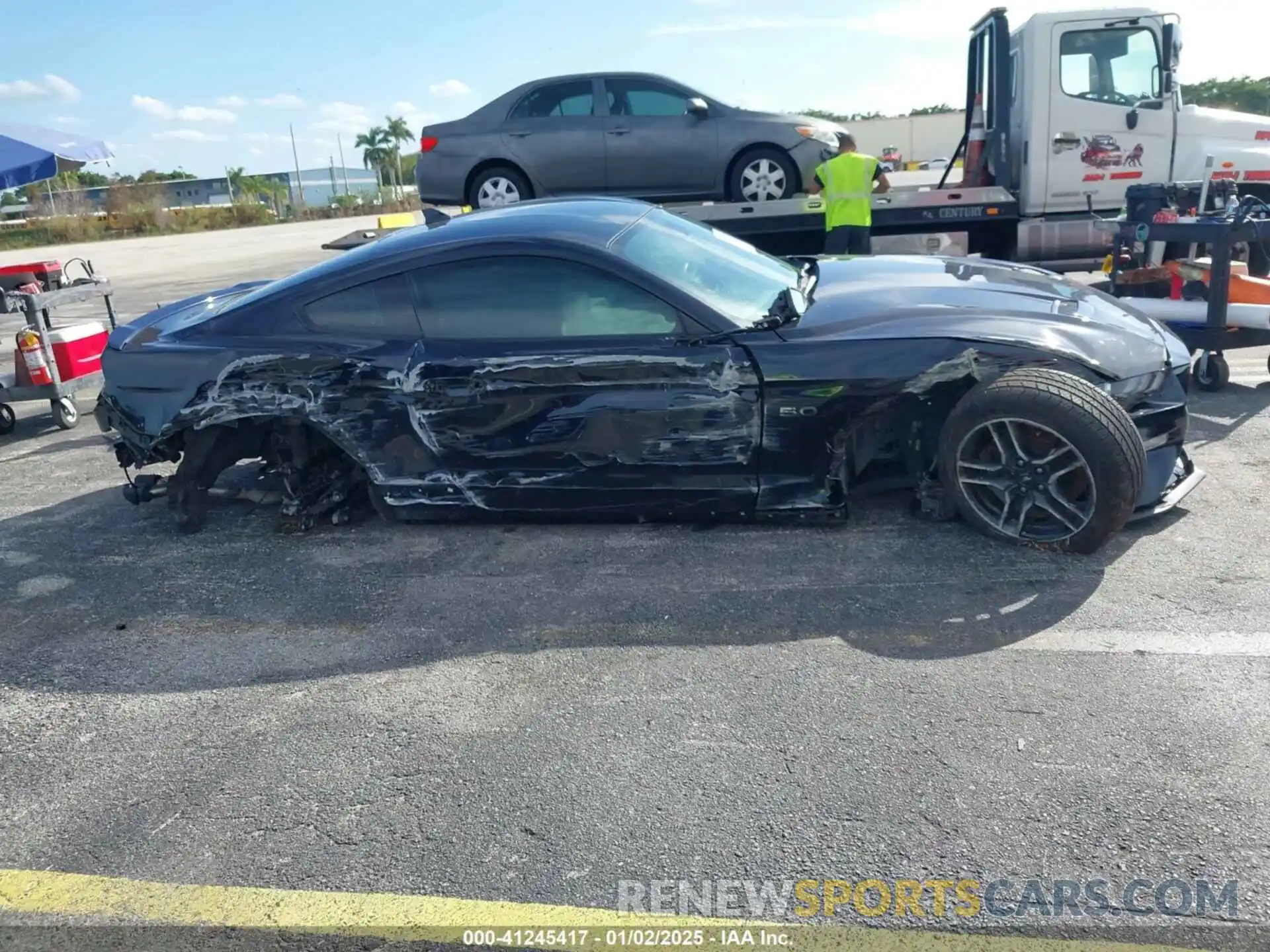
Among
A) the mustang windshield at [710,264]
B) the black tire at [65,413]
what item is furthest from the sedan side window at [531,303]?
the black tire at [65,413]

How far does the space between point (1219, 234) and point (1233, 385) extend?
104 centimetres

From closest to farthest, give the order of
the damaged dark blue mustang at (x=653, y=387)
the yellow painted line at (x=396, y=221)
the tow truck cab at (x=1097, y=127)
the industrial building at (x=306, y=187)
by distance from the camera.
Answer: the damaged dark blue mustang at (x=653, y=387) < the yellow painted line at (x=396, y=221) < the tow truck cab at (x=1097, y=127) < the industrial building at (x=306, y=187)

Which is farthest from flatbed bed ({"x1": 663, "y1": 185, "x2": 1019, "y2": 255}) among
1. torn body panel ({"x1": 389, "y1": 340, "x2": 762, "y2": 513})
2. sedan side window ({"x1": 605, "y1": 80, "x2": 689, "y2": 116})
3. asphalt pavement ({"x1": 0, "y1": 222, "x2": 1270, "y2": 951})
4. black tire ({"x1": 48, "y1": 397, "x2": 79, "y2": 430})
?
black tire ({"x1": 48, "y1": 397, "x2": 79, "y2": 430})

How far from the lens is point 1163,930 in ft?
7.25

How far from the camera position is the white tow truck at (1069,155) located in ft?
29.1

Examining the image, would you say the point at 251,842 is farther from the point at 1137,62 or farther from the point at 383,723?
the point at 1137,62

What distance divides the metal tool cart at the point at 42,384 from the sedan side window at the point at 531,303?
12.6 ft

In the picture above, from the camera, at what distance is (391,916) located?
242cm

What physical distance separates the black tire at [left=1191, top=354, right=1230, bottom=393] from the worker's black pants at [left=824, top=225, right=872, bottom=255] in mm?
3069

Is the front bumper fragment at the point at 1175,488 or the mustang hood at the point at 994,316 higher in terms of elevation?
the mustang hood at the point at 994,316

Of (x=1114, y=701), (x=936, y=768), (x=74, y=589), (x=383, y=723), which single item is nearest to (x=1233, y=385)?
(x=1114, y=701)

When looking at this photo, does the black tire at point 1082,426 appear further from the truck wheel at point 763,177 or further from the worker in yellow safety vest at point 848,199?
the truck wheel at point 763,177

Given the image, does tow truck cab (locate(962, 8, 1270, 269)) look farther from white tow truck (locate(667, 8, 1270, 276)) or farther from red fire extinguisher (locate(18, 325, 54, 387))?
red fire extinguisher (locate(18, 325, 54, 387))

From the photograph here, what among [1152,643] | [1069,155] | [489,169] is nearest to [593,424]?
[1152,643]
